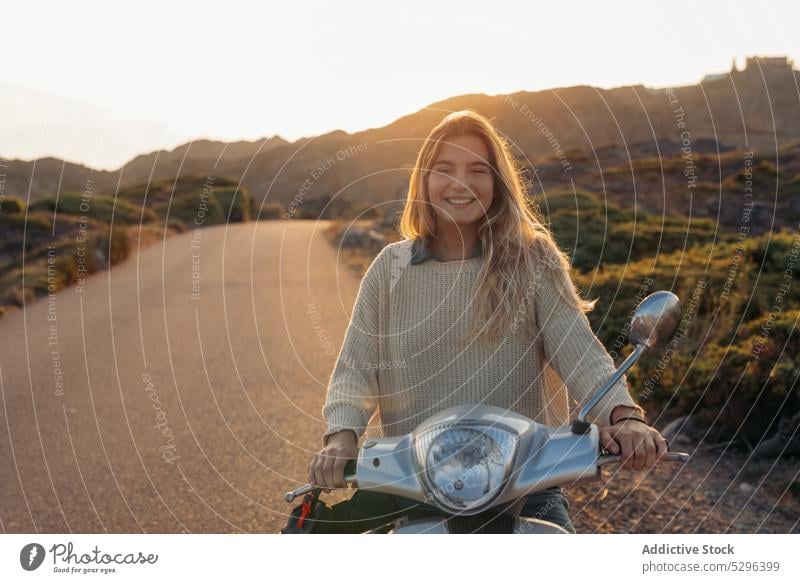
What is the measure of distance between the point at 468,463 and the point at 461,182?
97 cm

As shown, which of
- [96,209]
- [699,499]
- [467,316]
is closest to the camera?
[467,316]

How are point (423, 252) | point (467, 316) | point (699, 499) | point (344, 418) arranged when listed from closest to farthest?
1. point (344, 418)
2. point (467, 316)
3. point (423, 252)
4. point (699, 499)

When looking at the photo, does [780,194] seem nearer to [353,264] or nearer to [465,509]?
[353,264]

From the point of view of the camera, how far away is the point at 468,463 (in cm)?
160

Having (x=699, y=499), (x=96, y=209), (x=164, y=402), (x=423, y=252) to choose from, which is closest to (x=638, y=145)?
(x=96, y=209)

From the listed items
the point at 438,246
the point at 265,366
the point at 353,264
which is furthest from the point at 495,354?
the point at 353,264

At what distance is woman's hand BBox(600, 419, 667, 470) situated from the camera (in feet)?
6.13

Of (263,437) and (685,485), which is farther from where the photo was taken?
(263,437)

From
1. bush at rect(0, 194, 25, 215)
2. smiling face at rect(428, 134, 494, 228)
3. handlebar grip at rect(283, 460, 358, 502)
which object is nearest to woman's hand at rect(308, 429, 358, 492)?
handlebar grip at rect(283, 460, 358, 502)

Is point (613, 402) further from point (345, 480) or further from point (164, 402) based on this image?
point (164, 402)

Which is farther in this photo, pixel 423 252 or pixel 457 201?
pixel 423 252

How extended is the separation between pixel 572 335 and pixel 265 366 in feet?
17.2

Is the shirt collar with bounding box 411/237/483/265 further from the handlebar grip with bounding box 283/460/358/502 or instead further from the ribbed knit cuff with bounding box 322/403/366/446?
the handlebar grip with bounding box 283/460/358/502

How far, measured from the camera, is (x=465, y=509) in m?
1.63
